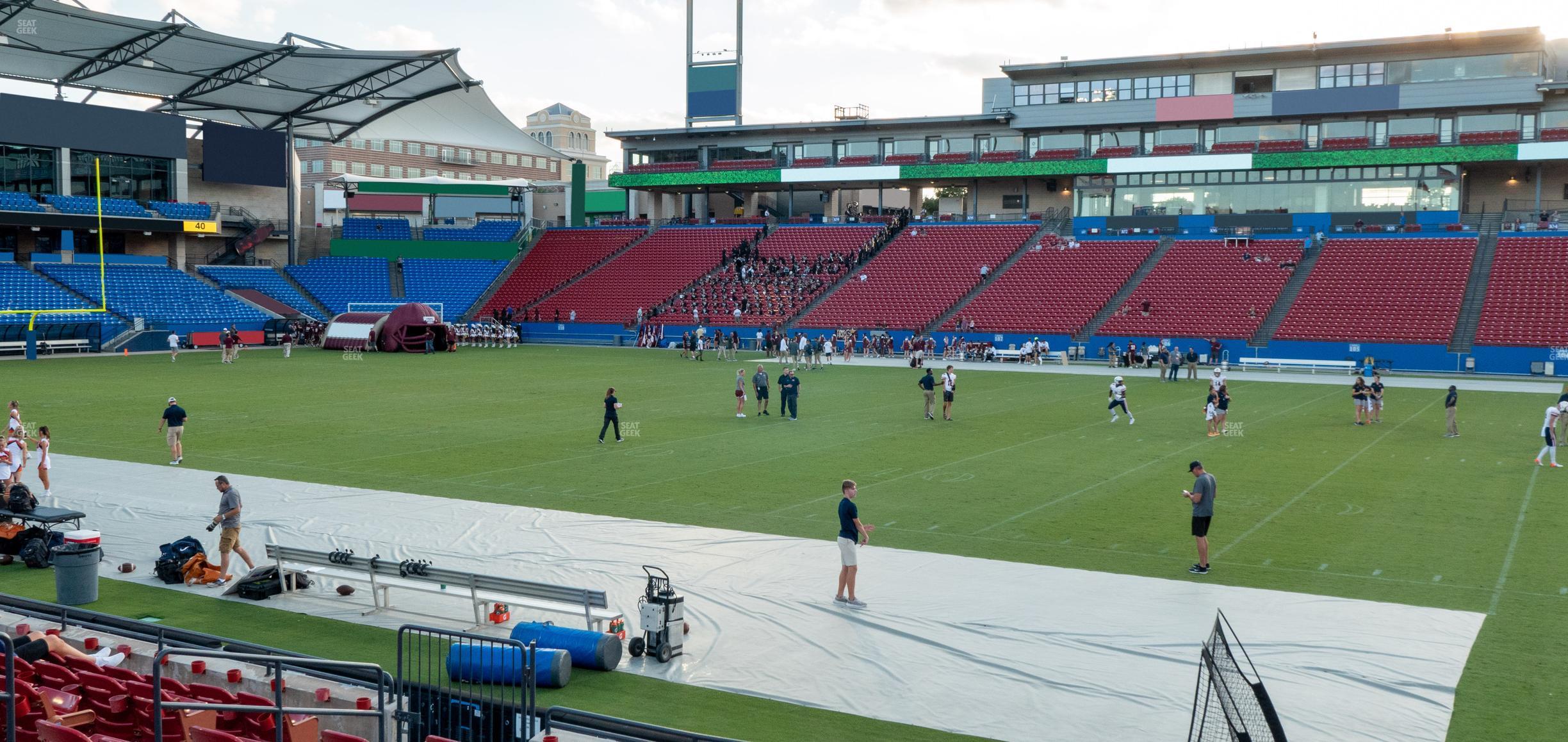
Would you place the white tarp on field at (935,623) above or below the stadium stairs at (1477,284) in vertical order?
below

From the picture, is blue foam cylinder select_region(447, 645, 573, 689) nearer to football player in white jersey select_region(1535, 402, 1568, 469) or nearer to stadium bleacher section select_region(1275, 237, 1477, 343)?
football player in white jersey select_region(1535, 402, 1568, 469)

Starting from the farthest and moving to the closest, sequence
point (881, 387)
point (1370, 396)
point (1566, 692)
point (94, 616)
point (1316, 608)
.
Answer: point (881, 387) < point (1370, 396) < point (1316, 608) < point (94, 616) < point (1566, 692)

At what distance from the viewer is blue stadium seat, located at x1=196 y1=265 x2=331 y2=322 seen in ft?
221

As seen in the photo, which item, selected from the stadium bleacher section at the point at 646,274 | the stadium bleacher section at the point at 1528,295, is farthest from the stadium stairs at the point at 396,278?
the stadium bleacher section at the point at 1528,295

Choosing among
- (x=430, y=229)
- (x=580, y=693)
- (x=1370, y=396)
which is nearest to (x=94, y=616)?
(x=580, y=693)

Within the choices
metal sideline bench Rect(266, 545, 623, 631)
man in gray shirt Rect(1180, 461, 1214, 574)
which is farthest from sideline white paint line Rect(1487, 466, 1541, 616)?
metal sideline bench Rect(266, 545, 623, 631)

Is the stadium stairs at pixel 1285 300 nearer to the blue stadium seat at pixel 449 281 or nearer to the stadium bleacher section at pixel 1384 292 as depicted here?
the stadium bleacher section at pixel 1384 292

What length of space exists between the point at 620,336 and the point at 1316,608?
184 feet

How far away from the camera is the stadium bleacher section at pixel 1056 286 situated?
58188 millimetres

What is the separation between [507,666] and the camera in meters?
10.5

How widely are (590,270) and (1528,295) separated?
51.3m

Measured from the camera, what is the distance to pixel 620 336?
6694 centimetres

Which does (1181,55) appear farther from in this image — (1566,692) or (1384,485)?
(1566,692)

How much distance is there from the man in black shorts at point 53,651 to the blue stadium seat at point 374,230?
71.4 metres
